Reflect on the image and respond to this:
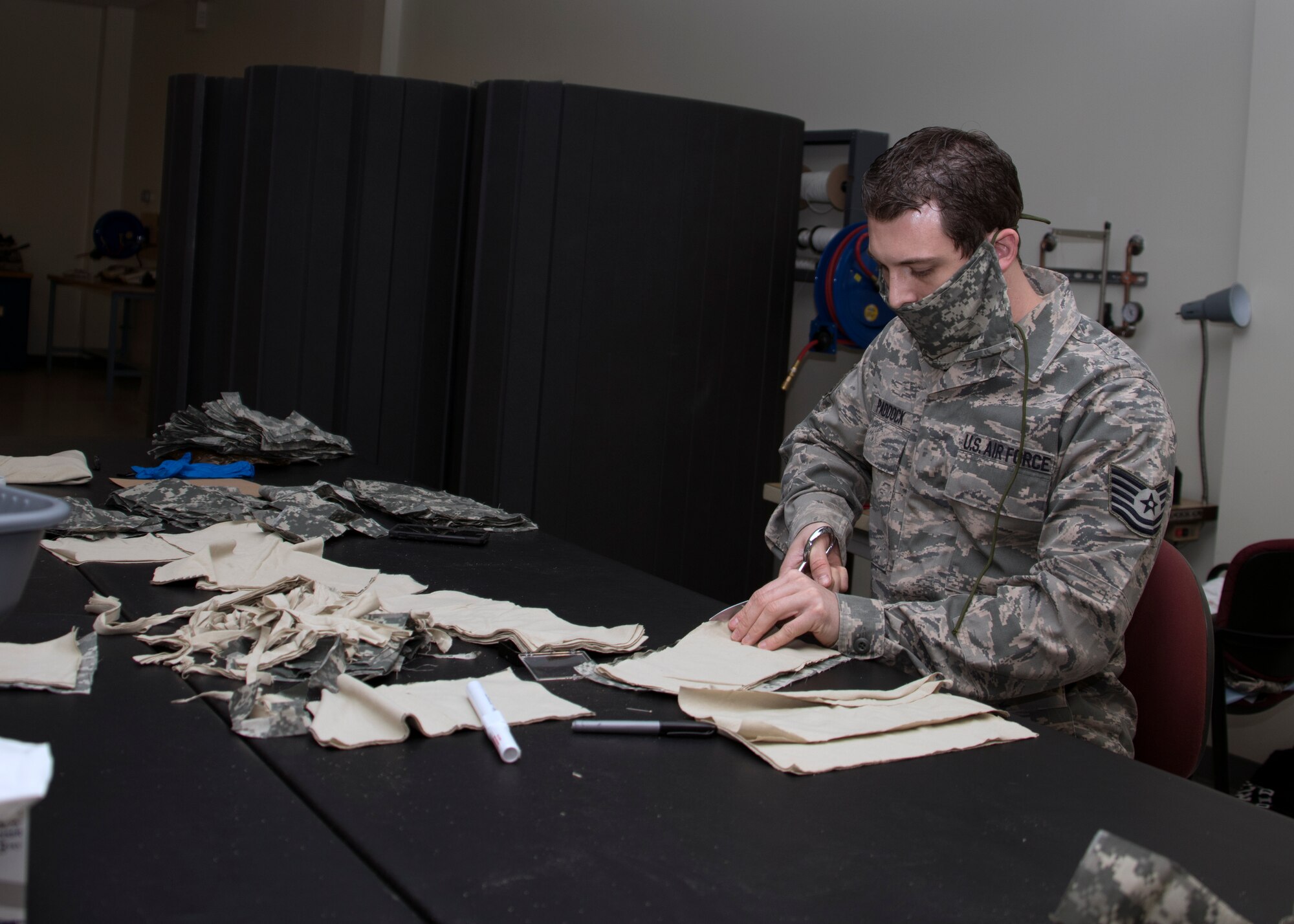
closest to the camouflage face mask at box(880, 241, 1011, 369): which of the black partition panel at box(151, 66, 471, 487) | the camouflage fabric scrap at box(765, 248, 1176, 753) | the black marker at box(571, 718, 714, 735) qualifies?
the camouflage fabric scrap at box(765, 248, 1176, 753)

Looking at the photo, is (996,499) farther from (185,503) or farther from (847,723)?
(185,503)

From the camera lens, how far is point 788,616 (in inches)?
57.1

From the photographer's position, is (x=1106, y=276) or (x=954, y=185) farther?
(x=1106, y=276)

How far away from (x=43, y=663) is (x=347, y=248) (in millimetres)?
2403

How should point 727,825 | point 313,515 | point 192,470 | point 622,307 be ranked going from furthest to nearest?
point 622,307 → point 192,470 → point 313,515 → point 727,825

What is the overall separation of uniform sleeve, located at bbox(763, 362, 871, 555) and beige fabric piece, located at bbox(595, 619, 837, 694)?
455mm

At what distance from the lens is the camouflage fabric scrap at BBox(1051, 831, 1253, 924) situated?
73cm

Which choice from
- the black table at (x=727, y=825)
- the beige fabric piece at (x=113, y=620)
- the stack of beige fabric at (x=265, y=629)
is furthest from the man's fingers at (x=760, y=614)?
the beige fabric piece at (x=113, y=620)

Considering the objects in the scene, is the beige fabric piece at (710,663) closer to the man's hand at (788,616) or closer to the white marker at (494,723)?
the man's hand at (788,616)

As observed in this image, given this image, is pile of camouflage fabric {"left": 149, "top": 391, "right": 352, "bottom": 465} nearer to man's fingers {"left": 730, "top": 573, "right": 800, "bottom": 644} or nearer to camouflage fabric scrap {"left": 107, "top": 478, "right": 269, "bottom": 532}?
camouflage fabric scrap {"left": 107, "top": 478, "right": 269, "bottom": 532}

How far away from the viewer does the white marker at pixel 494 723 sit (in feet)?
3.41

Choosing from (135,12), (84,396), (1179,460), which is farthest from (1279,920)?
(135,12)

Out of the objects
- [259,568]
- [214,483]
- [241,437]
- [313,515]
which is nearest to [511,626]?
[259,568]

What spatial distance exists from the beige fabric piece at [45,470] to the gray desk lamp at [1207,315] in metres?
2.43
